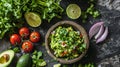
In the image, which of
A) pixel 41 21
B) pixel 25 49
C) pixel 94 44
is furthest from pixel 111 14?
pixel 25 49

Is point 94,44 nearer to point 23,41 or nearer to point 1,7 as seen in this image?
point 23,41

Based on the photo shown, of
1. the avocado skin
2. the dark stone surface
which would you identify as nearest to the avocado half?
the avocado skin

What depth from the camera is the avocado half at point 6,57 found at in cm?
357

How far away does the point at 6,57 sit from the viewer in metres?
3.58

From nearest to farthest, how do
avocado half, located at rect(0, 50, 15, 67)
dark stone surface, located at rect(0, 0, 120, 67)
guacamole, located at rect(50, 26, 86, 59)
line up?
guacamole, located at rect(50, 26, 86, 59) → dark stone surface, located at rect(0, 0, 120, 67) → avocado half, located at rect(0, 50, 15, 67)

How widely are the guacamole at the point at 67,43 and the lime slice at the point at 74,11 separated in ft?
0.44

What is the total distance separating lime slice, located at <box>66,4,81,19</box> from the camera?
3.48m

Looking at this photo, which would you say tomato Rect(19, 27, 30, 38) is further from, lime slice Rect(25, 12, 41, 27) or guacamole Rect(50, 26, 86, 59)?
guacamole Rect(50, 26, 86, 59)

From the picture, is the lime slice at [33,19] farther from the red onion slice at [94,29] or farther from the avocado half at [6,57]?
the red onion slice at [94,29]

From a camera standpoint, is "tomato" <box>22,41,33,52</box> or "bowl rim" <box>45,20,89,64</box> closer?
"bowl rim" <box>45,20,89,64</box>

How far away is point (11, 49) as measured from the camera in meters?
3.73

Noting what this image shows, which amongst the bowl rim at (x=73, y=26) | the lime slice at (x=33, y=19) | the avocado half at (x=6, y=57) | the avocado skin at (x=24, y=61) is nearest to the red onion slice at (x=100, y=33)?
the bowl rim at (x=73, y=26)

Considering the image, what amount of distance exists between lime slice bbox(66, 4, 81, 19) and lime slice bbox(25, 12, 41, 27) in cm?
31

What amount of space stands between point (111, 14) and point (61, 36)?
517mm
